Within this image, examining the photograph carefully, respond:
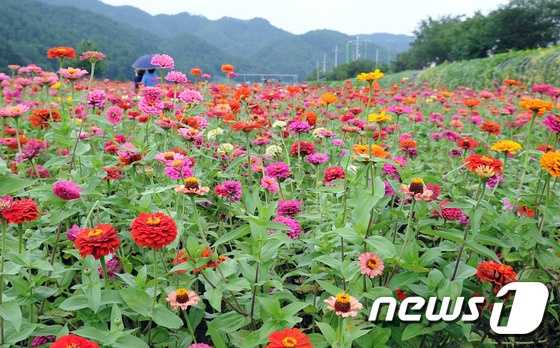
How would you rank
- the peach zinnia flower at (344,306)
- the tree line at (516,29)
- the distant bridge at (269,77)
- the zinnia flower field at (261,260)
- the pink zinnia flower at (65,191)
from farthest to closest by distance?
the tree line at (516,29) < the distant bridge at (269,77) < the pink zinnia flower at (65,191) < the zinnia flower field at (261,260) < the peach zinnia flower at (344,306)

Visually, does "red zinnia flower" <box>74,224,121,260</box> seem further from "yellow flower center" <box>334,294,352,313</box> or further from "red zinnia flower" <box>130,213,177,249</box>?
"yellow flower center" <box>334,294,352,313</box>

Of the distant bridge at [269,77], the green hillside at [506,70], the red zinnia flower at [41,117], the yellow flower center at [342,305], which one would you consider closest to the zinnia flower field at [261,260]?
the yellow flower center at [342,305]

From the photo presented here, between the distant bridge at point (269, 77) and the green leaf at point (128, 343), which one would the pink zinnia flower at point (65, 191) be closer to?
the green leaf at point (128, 343)

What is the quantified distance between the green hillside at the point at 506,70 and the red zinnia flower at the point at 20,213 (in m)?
8.66

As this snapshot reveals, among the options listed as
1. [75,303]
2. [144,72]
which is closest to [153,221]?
[75,303]

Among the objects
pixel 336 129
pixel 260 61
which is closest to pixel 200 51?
pixel 260 61

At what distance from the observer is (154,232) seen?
0.99 m

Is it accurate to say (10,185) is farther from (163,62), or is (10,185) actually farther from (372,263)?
(163,62)

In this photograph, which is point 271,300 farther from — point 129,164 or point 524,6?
point 524,6

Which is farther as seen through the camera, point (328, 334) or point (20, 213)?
point (20, 213)

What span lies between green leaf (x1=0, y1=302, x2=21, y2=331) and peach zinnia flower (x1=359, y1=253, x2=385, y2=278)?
68cm

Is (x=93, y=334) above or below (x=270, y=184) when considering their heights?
below

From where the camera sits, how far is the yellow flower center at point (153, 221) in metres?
1.00

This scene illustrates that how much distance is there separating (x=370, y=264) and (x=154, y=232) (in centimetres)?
44
